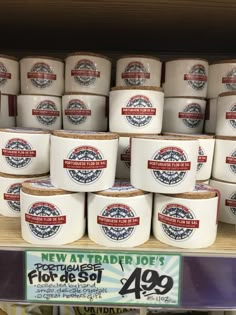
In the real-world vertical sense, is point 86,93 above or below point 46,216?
above

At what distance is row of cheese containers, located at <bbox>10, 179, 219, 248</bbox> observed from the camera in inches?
21.7

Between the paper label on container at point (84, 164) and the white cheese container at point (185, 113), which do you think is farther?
the white cheese container at point (185, 113)

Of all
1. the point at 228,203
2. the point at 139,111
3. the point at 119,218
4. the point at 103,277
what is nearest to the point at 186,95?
the point at 139,111

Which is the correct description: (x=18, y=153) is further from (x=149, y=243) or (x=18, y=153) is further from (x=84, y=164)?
(x=149, y=243)

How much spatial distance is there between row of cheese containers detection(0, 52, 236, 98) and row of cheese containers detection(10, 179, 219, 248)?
314mm

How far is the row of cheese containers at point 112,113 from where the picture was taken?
69 centimetres

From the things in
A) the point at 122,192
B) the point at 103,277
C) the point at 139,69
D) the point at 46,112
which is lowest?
the point at 103,277

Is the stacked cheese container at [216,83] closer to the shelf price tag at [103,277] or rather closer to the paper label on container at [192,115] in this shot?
the paper label on container at [192,115]

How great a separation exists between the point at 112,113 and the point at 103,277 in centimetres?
35

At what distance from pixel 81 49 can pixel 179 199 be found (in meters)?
0.60

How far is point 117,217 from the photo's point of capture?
563 millimetres

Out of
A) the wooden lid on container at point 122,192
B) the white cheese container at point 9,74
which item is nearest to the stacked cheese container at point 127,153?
the wooden lid on container at point 122,192

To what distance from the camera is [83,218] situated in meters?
0.60

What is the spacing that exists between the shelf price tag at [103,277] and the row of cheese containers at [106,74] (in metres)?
0.43
